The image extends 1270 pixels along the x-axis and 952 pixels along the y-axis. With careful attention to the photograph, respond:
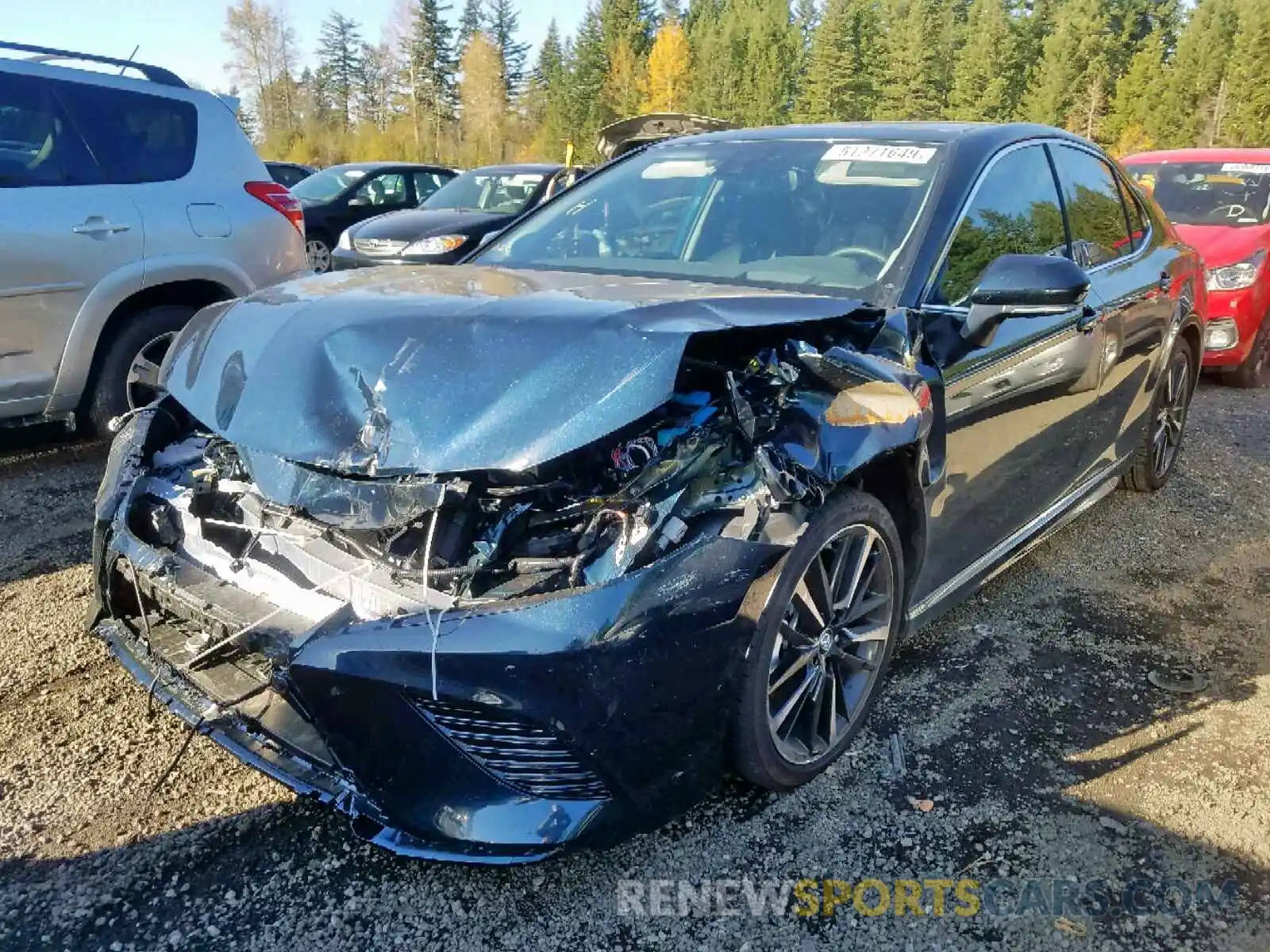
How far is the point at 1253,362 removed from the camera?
290 inches

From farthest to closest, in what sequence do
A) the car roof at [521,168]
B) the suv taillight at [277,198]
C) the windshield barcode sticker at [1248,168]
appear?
1. the car roof at [521,168]
2. the windshield barcode sticker at [1248,168]
3. the suv taillight at [277,198]

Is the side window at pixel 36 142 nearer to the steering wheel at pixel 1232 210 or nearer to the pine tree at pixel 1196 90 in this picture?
the steering wheel at pixel 1232 210

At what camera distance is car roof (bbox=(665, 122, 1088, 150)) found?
3049mm

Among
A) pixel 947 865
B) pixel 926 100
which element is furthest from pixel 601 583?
pixel 926 100

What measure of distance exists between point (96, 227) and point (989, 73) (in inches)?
2295

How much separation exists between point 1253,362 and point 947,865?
6.85 meters

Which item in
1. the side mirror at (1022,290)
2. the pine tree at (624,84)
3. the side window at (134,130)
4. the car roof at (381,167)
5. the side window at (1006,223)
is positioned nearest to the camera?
the side mirror at (1022,290)

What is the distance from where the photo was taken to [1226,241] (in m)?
7.29

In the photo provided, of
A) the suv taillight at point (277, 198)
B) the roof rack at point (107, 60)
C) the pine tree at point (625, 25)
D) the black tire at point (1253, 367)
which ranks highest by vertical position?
the pine tree at point (625, 25)

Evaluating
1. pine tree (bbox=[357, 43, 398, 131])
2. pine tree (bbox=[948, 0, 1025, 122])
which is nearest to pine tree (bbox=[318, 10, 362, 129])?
pine tree (bbox=[357, 43, 398, 131])

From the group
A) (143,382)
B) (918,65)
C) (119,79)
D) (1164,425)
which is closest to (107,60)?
(119,79)

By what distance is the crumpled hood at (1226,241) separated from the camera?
23.3 feet

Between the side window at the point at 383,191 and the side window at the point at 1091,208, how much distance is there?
35.3ft

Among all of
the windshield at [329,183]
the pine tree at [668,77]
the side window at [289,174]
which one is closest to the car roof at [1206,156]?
the windshield at [329,183]
